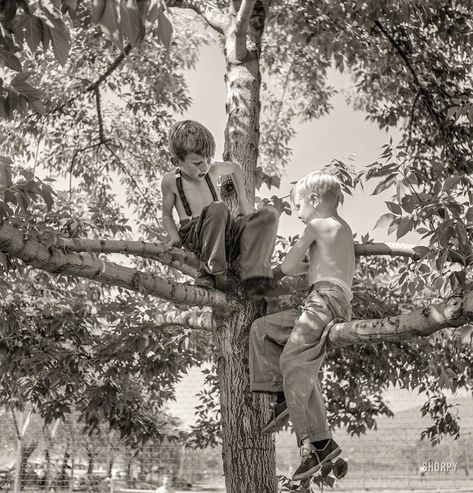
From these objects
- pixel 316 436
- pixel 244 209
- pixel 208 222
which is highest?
pixel 244 209

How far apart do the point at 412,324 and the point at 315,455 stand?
83cm

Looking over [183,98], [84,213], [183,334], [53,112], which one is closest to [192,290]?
[183,334]

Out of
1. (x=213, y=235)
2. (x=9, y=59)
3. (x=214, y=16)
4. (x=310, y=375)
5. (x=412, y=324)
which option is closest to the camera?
(x=9, y=59)

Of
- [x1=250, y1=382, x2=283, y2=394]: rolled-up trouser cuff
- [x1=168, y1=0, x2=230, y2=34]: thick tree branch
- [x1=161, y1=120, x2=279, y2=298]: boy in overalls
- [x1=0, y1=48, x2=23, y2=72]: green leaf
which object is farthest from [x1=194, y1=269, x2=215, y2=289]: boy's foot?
[x1=168, y1=0, x2=230, y2=34]: thick tree branch

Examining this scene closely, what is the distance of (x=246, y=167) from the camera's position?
4383 mm

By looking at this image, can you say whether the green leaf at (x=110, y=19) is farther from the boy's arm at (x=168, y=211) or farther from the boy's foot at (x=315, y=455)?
the boy's arm at (x=168, y=211)

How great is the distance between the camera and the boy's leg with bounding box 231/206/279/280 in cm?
335

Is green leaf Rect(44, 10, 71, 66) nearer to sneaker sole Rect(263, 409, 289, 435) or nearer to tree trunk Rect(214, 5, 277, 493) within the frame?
sneaker sole Rect(263, 409, 289, 435)

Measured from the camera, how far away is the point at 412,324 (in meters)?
2.23

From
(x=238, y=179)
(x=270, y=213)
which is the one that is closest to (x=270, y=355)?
(x=270, y=213)

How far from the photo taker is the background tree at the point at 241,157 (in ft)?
8.39

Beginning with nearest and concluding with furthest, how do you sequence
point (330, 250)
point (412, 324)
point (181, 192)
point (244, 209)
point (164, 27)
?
point (164, 27) → point (412, 324) → point (330, 250) → point (181, 192) → point (244, 209)

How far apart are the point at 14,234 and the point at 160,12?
155cm

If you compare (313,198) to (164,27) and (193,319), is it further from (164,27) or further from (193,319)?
(164,27)
